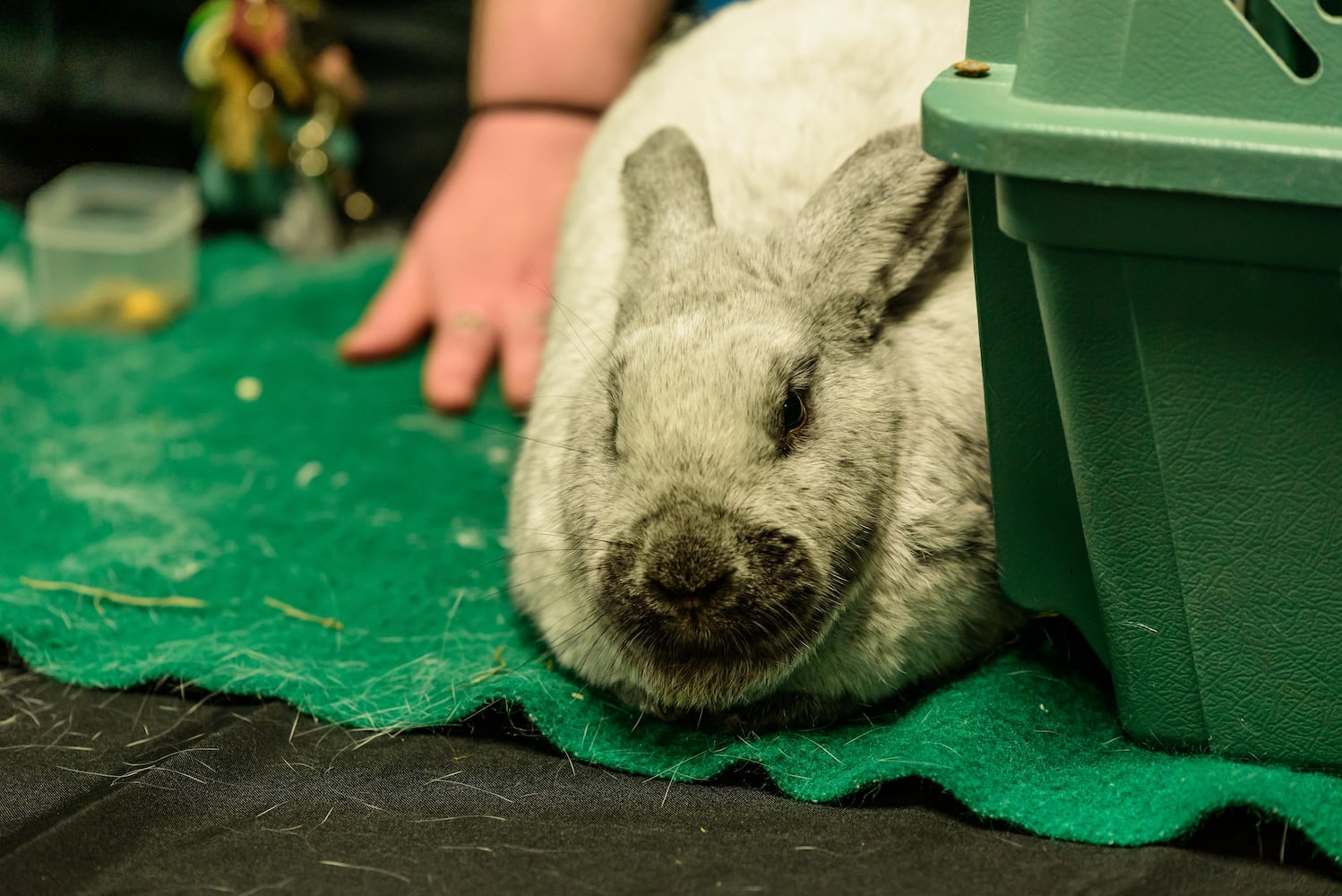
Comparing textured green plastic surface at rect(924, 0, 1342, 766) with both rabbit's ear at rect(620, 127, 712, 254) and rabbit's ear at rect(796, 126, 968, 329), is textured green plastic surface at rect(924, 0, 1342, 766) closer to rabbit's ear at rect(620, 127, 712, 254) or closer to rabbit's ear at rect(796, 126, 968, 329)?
rabbit's ear at rect(796, 126, 968, 329)

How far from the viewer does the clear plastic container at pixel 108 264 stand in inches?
121

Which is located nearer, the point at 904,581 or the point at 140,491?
the point at 904,581

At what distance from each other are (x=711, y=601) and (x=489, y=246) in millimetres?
1711

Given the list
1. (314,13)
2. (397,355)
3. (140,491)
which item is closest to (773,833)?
(140,491)

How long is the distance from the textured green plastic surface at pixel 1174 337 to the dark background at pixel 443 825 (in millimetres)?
192

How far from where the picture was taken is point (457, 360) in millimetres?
2797

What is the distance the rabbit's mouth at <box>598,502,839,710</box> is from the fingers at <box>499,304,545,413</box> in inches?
43.8

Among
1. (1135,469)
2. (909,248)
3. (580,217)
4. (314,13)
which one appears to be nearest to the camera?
(1135,469)

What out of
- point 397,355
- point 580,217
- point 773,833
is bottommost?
point 397,355

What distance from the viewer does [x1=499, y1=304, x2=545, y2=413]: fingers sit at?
269cm

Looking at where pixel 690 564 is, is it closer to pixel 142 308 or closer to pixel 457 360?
pixel 457 360

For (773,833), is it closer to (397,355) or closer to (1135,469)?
(1135,469)

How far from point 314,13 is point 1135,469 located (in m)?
2.68

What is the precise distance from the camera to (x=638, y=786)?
1612 mm
